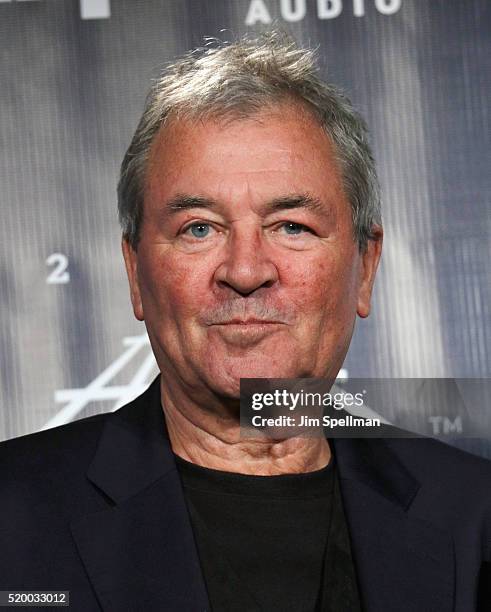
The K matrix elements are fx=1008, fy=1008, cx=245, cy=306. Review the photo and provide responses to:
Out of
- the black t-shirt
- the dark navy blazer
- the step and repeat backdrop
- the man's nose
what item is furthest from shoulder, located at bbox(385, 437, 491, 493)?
the man's nose

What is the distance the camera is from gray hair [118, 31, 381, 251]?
1377mm

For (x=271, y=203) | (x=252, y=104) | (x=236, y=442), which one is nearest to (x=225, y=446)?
(x=236, y=442)

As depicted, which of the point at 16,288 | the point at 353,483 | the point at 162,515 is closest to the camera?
the point at 162,515

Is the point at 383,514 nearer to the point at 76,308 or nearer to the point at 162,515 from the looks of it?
the point at 162,515

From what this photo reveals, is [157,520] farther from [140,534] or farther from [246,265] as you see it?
[246,265]

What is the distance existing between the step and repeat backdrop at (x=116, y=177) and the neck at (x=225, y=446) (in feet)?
1.41

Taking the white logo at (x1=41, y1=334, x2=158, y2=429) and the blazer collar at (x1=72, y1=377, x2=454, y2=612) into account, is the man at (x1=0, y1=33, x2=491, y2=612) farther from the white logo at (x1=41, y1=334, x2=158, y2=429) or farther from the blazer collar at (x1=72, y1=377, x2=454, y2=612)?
the white logo at (x1=41, y1=334, x2=158, y2=429)

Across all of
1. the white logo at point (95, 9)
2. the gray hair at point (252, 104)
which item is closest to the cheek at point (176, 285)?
the gray hair at point (252, 104)

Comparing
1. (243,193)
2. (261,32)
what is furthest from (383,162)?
(243,193)

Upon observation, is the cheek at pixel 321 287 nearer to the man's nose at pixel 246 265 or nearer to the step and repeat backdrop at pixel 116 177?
the man's nose at pixel 246 265

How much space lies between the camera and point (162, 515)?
51.4 inches

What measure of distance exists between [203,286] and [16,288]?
2.02 feet

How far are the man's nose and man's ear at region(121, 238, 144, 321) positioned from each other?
187mm

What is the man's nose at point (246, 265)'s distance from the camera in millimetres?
1299
